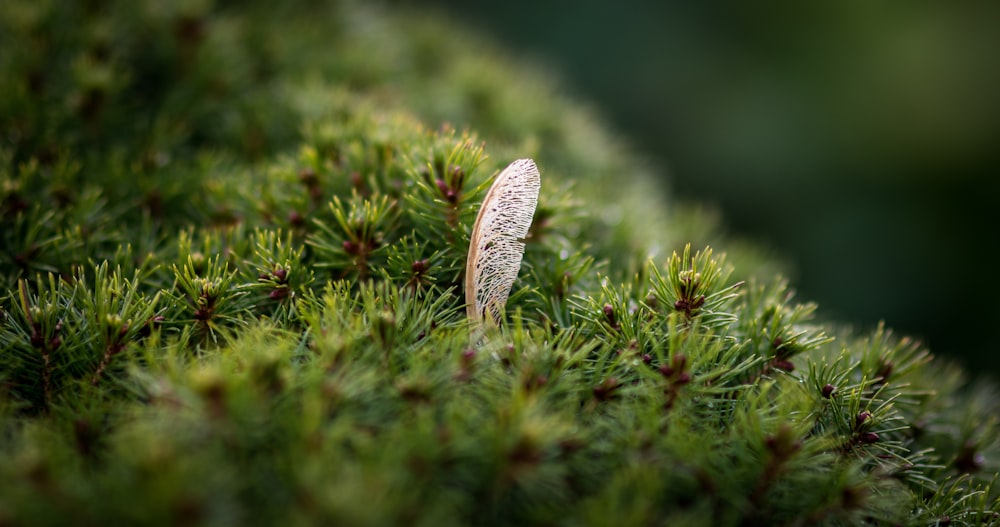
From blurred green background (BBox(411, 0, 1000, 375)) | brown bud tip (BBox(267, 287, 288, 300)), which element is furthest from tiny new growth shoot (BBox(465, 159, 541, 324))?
blurred green background (BBox(411, 0, 1000, 375))

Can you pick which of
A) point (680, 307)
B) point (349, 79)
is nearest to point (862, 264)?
point (349, 79)

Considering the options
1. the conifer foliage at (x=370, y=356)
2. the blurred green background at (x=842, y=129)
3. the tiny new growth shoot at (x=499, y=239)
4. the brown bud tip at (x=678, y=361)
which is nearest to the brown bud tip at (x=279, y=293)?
the conifer foliage at (x=370, y=356)

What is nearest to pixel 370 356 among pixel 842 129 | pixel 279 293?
pixel 279 293

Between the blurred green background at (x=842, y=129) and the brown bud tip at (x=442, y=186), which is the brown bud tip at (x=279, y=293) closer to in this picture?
the brown bud tip at (x=442, y=186)

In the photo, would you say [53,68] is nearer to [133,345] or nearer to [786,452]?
[133,345]

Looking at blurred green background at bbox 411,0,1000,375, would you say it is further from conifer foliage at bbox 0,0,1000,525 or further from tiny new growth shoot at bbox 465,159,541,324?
tiny new growth shoot at bbox 465,159,541,324

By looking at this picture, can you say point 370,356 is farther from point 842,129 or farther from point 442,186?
point 842,129
